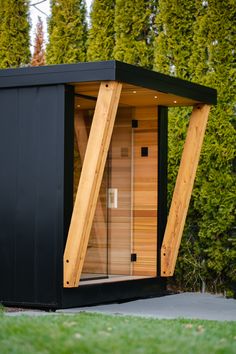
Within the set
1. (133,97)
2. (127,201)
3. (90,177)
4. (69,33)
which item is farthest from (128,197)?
(69,33)

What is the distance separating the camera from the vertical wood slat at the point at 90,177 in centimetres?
937

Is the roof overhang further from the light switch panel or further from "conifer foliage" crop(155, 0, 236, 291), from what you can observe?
the light switch panel

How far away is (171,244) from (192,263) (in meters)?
0.75

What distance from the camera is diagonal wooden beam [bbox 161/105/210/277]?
36.6 ft

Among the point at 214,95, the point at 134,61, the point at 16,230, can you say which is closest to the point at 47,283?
the point at 16,230

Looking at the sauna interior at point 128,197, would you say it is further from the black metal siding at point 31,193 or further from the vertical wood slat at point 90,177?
the vertical wood slat at point 90,177

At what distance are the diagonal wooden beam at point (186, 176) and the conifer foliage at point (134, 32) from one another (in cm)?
176

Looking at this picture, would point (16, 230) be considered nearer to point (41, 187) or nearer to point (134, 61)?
point (41, 187)

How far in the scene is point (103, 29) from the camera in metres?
13.1

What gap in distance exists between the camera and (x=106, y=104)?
9398 mm

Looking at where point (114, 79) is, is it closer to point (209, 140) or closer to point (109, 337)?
point (209, 140)

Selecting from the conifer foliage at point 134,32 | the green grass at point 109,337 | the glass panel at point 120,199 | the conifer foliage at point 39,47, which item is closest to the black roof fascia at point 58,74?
the glass panel at point 120,199

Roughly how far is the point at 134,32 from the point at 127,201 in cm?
285

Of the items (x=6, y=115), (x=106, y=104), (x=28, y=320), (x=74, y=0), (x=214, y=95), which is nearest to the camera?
(x=28, y=320)
